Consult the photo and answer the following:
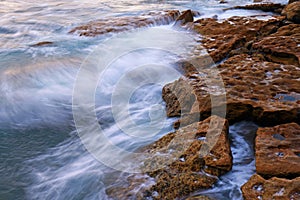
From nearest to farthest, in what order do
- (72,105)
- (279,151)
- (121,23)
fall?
(279,151) → (72,105) → (121,23)

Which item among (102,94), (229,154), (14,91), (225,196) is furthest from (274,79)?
(14,91)

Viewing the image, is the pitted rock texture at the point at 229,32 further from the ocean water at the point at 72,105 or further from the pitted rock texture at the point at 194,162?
the pitted rock texture at the point at 194,162

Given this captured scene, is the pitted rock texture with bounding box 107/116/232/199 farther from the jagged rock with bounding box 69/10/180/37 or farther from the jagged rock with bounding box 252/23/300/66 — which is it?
the jagged rock with bounding box 69/10/180/37

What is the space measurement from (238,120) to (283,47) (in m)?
2.25

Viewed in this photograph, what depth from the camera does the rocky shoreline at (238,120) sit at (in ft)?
8.13

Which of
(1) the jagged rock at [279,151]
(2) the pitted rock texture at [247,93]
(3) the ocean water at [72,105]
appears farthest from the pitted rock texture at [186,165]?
(2) the pitted rock texture at [247,93]

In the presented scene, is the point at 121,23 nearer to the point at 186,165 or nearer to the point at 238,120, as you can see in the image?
the point at 238,120

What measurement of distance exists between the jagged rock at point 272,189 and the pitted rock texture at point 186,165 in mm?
351

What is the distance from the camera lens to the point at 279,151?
8.61ft

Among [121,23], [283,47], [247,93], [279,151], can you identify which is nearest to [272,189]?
[279,151]

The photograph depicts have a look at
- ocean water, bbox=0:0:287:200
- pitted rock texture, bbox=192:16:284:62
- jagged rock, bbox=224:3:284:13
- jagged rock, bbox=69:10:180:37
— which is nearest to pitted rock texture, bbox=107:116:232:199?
ocean water, bbox=0:0:287:200

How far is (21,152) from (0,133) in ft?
2.31

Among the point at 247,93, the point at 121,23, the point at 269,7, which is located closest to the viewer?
the point at 247,93

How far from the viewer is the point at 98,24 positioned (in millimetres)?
9109
